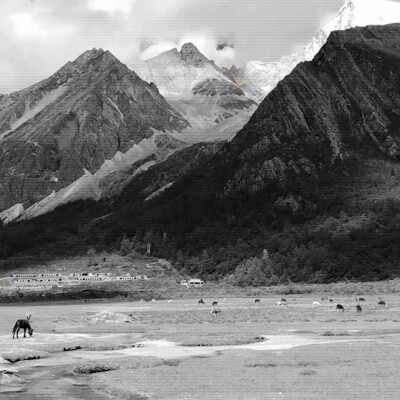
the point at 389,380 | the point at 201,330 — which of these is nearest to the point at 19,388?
the point at 389,380

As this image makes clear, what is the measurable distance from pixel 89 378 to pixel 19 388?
15.6 ft

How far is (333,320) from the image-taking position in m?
79.6

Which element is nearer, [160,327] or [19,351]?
[19,351]

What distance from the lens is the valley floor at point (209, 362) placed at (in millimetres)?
33125

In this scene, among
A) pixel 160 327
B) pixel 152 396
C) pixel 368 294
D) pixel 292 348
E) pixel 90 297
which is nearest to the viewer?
pixel 152 396

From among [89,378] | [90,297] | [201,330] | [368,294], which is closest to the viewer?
[89,378]

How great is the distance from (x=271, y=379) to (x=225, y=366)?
6.17 meters

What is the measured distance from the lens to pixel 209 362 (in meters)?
43.0

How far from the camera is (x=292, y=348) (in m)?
49.6

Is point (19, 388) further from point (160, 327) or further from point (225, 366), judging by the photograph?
point (160, 327)

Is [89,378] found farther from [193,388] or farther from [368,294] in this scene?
[368,294]

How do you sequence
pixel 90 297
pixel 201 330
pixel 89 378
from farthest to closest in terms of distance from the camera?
1. pixel 90 297
2. pixel 201 330
3. pixel 89 378

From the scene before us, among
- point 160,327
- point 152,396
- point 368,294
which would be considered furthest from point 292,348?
point 368,294

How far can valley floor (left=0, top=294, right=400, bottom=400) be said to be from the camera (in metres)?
33.1
